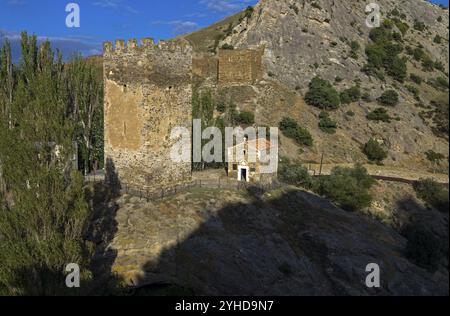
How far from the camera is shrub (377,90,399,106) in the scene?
62094 mm

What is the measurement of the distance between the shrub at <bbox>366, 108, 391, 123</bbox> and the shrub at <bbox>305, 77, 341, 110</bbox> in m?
4.96

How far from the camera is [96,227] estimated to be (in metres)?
22.1

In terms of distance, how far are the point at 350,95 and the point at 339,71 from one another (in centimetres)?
645

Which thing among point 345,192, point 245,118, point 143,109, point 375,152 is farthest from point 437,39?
point 143,109

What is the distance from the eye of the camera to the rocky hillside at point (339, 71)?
54906 millimetres

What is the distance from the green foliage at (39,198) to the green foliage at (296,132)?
3917cm

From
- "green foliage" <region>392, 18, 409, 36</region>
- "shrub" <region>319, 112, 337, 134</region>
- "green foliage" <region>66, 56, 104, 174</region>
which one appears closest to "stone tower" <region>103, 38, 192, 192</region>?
"green foliage" <region>66, 56, 104, 174</region>

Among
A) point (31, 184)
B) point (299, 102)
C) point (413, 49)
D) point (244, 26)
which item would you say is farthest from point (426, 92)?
point (31, 184)

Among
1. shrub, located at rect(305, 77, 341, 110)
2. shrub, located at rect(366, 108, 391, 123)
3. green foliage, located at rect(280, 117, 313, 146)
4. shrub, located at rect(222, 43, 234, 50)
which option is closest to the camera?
green foliage, located at rect(280, 117, 313, 146)

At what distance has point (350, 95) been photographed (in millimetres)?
62219

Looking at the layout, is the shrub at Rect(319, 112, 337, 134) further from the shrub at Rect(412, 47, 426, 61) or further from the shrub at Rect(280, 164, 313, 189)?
the shrub at Rect(412, 47, 426, 61)

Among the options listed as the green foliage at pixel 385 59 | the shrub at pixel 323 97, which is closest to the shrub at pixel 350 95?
the shrub at pixel 323 97

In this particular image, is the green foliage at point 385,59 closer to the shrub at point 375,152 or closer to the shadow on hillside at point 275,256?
the shrub at point 375,152
